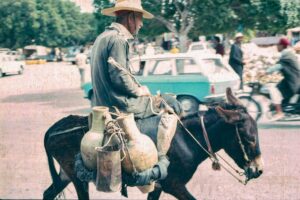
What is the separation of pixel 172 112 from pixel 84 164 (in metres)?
0.94

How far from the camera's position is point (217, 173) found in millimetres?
6625

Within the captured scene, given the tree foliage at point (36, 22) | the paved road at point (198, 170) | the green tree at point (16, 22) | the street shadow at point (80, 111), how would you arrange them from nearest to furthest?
the paved road at point (198, 170) → the street shadow at point (80, 111) → the green tree at point (16, 22) → the tree foliage at point (36, 22)

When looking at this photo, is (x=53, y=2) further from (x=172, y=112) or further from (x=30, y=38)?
(x=172, y=112)

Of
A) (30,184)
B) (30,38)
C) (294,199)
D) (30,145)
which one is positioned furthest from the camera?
(30,38)

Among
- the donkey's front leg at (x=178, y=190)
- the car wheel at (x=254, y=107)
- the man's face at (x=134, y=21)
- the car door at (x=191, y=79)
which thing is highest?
the man's face at (x=134, y=21)

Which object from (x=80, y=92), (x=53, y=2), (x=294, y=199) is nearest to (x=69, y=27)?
(x=53, y=2)

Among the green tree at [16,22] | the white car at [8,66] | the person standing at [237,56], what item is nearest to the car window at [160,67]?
the person standing at [237,56]

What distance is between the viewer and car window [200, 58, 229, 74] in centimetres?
1103

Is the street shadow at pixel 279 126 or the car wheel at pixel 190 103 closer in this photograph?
the street shadow at pixel 279 126

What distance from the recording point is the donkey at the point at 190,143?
4.20 meters

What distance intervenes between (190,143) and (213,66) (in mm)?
7196

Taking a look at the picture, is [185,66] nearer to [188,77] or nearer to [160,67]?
[188,77]

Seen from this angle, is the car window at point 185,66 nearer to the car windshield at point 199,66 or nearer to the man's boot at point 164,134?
the car windshield at point 199,66

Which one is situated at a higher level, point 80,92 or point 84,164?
point 84,164
